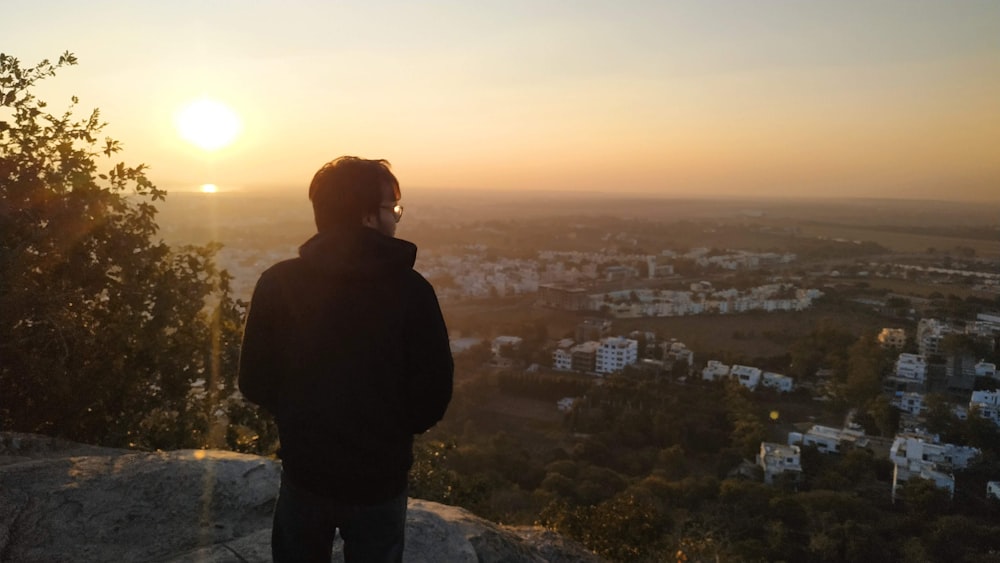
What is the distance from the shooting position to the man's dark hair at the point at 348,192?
1681 millimetres

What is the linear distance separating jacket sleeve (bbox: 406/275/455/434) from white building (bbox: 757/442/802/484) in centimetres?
1262

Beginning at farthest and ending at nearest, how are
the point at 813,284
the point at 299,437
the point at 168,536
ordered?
the point at 813,284, the point at 168,536, the point at 299,437

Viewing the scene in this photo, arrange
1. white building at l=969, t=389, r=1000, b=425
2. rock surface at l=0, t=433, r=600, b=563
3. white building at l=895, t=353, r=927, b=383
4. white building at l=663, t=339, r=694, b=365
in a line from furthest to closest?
white building at l=663, t=339, r=694, b=365, white building at l=895, t=353, r=927, b=383, white building at l=969, t=389, r=1000, b=425, rock surface at l=0, t=433, r=600, b=563

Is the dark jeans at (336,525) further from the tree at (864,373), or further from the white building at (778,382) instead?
the white building at (778,382)

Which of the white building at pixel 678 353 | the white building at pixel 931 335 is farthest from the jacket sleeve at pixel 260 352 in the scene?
the white building at pixel 931 335

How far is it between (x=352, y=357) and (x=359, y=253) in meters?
0.28

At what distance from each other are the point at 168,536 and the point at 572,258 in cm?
4293

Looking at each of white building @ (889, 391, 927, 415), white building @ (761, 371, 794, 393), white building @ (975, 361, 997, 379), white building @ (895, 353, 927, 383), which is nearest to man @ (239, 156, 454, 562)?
white building @ (889, 391, 927, 415)

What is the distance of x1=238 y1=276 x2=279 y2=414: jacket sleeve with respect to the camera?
1758 mm

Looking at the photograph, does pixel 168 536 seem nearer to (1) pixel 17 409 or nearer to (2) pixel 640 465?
(1) pixel 17 409

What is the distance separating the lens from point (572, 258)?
4525 cm

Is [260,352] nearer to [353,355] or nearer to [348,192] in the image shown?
[353,355]

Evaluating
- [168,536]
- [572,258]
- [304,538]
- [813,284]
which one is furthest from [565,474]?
[572,258]

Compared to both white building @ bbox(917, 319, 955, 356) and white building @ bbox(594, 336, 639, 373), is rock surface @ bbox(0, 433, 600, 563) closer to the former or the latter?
white building @ bbox(594, 336, 639, 373)
